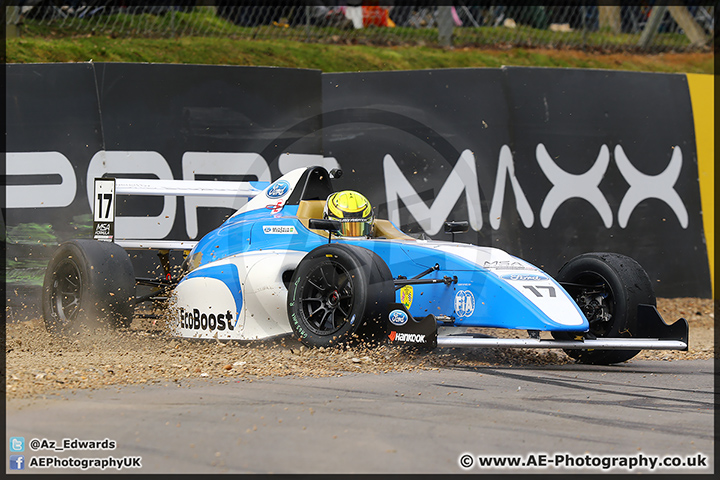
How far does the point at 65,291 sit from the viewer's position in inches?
320

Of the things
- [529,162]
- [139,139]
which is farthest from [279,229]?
[529,162]

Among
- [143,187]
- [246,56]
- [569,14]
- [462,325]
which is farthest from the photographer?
[569,14]

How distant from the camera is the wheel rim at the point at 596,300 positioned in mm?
7188

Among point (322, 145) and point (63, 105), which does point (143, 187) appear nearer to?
point (63, 105)

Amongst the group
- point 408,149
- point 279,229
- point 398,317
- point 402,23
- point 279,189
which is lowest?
point 398,317

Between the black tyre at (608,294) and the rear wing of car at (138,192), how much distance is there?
3.38 metres

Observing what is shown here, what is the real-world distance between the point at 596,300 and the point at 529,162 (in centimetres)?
374

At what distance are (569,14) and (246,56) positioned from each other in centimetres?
697

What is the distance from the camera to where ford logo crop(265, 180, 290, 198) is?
7.89 meters

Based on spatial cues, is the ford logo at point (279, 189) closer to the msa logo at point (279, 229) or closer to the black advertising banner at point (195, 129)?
the msa logo at point (279, 229)

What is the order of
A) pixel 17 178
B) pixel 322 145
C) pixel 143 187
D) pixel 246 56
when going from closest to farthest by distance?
1. pixel 143 187
2. pixel 17 178
3. pixel 322 145
4. pixel 246 56

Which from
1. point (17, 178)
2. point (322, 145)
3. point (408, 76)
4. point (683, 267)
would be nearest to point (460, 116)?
point (408, 76)

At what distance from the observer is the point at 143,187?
8344 millimetres

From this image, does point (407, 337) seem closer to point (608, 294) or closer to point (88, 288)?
point (608, 294)
